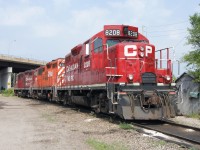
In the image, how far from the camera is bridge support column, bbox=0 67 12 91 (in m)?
Answer: 66.9

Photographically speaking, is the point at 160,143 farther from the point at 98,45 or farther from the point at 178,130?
the point at 98,45

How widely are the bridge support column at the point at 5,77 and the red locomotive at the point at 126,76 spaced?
5538 cm

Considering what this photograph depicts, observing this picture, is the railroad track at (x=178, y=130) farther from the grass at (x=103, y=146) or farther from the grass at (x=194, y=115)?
the grass at (x=194, y=115)

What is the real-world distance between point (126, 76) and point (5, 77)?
210ft

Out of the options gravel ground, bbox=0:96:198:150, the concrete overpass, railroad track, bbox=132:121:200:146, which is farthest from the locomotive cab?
the concrete overpass

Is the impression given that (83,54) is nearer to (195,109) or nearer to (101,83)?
(101,83)

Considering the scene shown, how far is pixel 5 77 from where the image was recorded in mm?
71312

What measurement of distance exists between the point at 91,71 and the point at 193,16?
863 cm

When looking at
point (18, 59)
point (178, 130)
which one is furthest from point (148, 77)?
point (18, 59)

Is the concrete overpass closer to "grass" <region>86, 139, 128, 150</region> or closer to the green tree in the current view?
the green tree

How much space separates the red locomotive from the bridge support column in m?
55.4

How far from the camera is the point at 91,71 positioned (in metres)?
13.9

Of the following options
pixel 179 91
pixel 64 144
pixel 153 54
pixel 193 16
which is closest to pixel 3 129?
pixel 64 144

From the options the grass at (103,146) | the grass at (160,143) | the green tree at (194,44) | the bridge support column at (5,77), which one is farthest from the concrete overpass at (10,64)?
the grass at (160,143)
